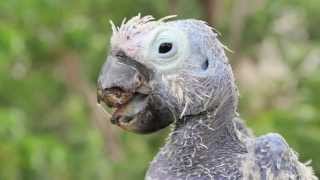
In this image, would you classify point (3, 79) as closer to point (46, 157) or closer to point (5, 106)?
point (5, 106)

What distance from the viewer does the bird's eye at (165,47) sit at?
1355mm

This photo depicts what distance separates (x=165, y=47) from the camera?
4.46ft

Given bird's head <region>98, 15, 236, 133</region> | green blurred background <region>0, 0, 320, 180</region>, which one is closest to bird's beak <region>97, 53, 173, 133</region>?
bird's head <region>98, 15, 236, 133</region>

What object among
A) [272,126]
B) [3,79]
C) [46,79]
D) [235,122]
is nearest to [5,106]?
[3,79]

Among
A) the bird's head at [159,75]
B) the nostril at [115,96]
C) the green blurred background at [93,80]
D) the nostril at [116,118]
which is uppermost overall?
the green blurred background at [93,80]

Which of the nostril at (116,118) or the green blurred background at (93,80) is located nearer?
the nostril at (116,118)

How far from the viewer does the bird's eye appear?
53.4 inches

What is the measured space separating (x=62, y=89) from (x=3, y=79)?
648mm

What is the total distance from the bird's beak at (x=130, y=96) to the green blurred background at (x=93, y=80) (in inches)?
93.3

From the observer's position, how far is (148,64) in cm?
135

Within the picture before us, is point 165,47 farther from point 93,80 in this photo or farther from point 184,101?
point 93,80

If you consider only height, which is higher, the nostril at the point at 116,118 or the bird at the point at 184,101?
the bird at the point at 184,101

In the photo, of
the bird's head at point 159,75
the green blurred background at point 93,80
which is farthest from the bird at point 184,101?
the green blurred background at point 93,80

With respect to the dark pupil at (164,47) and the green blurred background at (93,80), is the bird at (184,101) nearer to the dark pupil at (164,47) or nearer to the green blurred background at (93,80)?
the dark pupil at (164,47)
